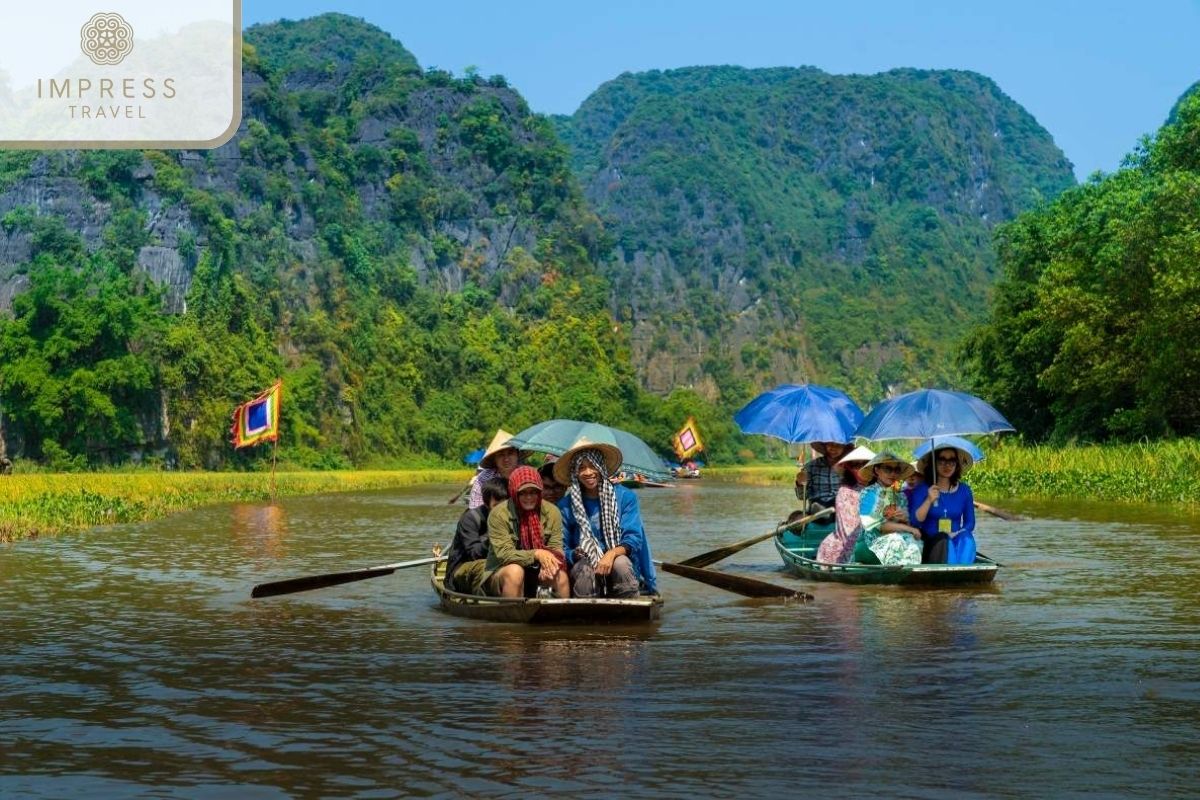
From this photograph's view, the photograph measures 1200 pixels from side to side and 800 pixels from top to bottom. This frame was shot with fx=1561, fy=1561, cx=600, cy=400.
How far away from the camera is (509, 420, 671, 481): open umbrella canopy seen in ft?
38.5

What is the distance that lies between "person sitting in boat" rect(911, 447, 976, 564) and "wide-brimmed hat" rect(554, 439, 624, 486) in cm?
393

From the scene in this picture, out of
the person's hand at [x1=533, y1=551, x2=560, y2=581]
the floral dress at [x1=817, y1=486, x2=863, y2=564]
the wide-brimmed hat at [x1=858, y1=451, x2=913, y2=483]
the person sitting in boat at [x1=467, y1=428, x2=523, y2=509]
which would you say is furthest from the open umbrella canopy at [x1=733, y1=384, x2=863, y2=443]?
the person's hand at [x1=533, y1=551, x2=560, y2=581]

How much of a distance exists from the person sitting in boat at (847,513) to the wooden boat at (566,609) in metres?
3.43

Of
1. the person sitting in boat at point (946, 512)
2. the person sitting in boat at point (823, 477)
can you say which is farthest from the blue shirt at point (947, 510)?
the person sitting in boat at point (823, 477)

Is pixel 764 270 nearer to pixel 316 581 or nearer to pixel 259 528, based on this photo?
pixel 259 528

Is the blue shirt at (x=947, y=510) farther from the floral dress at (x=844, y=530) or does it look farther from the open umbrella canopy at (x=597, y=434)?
the open umbrella canopy at (x=597, y=434)

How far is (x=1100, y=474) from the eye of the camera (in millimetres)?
32438

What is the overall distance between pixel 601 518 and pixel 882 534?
4156 millimetres

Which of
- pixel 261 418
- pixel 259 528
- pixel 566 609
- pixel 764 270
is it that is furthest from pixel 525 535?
pixel 764 270

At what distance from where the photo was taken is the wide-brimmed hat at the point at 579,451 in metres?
11.0

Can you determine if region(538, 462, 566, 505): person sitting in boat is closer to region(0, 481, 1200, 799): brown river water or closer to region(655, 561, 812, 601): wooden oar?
region(0, 481, 1200, 799): brown river water

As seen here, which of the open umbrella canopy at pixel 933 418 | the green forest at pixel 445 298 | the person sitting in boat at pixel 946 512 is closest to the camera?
the person sitting in boat at pixel 946 512

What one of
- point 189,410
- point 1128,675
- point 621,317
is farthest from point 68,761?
point 621,317

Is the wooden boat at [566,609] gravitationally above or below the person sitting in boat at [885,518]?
below
